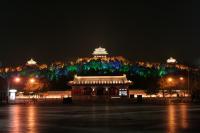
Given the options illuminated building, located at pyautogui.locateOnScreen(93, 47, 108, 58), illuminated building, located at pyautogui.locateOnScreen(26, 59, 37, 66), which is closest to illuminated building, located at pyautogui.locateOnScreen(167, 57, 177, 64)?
illuminated building, located at pyautogui.locateOnScreen(93, 47, 108, 58)

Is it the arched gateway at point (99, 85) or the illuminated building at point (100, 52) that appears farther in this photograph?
the illuminated building at point (100, 52)

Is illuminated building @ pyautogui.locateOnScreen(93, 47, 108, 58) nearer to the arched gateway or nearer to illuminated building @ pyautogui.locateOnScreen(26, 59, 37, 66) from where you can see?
illuminated building @ pyautogui.locateOnScreen(26, 59, 37, 66)

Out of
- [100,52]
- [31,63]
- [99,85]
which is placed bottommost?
[99,85]

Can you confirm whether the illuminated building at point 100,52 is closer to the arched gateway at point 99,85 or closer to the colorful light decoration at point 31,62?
the colorful light decoration at point 31,62

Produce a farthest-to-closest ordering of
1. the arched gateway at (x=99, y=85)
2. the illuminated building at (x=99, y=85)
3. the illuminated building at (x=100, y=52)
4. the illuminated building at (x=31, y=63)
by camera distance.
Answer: the illuminated building at (x=100, y=52) < the illuminated building at (x=31, y=63) < the arched gateway at (x=99, y=85) < the illuminated building at (x=99, y=85)

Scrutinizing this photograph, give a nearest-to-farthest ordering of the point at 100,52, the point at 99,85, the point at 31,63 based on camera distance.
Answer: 1. the point at 99,85
2. the point at 31,63
3. the point at 100,52

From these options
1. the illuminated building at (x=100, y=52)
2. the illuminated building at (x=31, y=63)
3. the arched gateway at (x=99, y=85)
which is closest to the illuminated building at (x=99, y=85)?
the arched gateway at (x=99, y=85)

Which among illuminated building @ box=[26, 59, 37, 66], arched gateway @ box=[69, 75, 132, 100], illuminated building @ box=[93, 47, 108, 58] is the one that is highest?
illuminated building @ box=[93, 47, 108, 58]

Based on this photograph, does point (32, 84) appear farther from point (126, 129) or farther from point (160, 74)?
point (126, 129)

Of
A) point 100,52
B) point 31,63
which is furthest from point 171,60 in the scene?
point 31,63

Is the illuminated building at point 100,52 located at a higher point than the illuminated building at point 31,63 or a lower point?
higher

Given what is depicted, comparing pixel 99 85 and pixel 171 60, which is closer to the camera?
pixel 99 85

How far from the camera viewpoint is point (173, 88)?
12275cm

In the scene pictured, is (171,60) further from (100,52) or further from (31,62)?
(31,62)
